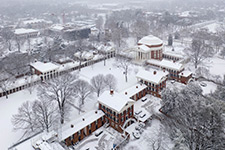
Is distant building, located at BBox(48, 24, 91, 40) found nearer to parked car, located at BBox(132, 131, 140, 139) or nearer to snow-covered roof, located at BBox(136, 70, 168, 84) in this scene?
snow-covered roof, located at BBox(136, 70, 168, 84)

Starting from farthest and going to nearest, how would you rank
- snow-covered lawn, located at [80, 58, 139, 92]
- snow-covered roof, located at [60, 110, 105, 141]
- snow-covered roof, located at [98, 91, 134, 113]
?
snow-covered lawn, located at [80, 58, 139, 92] < snow-covered roof, located at [98, 91, 134, 113] < snow-covered roof, located at [60, 110, 105, 141]

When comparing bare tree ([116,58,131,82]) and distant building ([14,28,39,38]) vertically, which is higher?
distant building ([14,28,39,38])

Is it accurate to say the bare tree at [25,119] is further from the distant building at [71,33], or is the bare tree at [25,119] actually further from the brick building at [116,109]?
the distant building at [71,33]

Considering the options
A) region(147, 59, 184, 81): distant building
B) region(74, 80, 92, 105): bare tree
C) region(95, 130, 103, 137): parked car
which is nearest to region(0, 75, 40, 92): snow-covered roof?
region(74, 80, 92, 105): bare tree

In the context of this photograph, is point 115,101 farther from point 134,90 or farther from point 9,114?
point 9,114

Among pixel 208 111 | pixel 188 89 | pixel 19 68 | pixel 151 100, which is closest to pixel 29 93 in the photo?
pixel 19 68

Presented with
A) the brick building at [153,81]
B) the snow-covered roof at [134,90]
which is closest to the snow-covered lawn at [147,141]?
the snow-covered roof at [134,90]

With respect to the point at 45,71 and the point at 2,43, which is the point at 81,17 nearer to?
the point at 2,43
